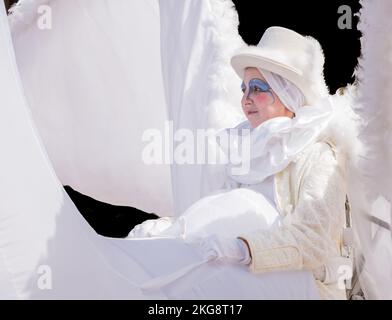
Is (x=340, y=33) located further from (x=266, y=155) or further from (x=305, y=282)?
(x=305, y=282)

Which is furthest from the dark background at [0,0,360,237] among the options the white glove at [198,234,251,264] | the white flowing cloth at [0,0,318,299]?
the white glove at [198,234,251,264]

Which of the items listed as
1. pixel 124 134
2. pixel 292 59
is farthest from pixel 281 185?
pixel 124 134

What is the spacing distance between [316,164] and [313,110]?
19 cm

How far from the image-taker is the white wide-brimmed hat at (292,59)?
7.46 feet

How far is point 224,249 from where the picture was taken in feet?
6.24

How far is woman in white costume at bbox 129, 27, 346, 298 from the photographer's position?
6.53 ft

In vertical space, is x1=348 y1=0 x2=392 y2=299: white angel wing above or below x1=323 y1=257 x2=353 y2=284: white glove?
above

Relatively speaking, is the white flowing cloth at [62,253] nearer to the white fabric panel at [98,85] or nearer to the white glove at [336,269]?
the white glove at [336,269]

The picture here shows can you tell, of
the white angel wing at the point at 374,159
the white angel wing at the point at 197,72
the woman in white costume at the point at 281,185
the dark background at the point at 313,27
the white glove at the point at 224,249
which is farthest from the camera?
the dark background at the point at 313,27

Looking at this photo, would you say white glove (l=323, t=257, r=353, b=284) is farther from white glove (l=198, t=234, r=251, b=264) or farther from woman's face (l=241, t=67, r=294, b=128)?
woman's face (l=241, t=67, r=294, b=128)

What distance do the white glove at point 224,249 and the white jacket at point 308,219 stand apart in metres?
0.02

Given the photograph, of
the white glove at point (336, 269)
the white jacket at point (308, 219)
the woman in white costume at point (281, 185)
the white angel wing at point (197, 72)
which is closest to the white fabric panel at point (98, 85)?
the white angel wing at point (197, 72)

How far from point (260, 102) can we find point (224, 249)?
59 cm
